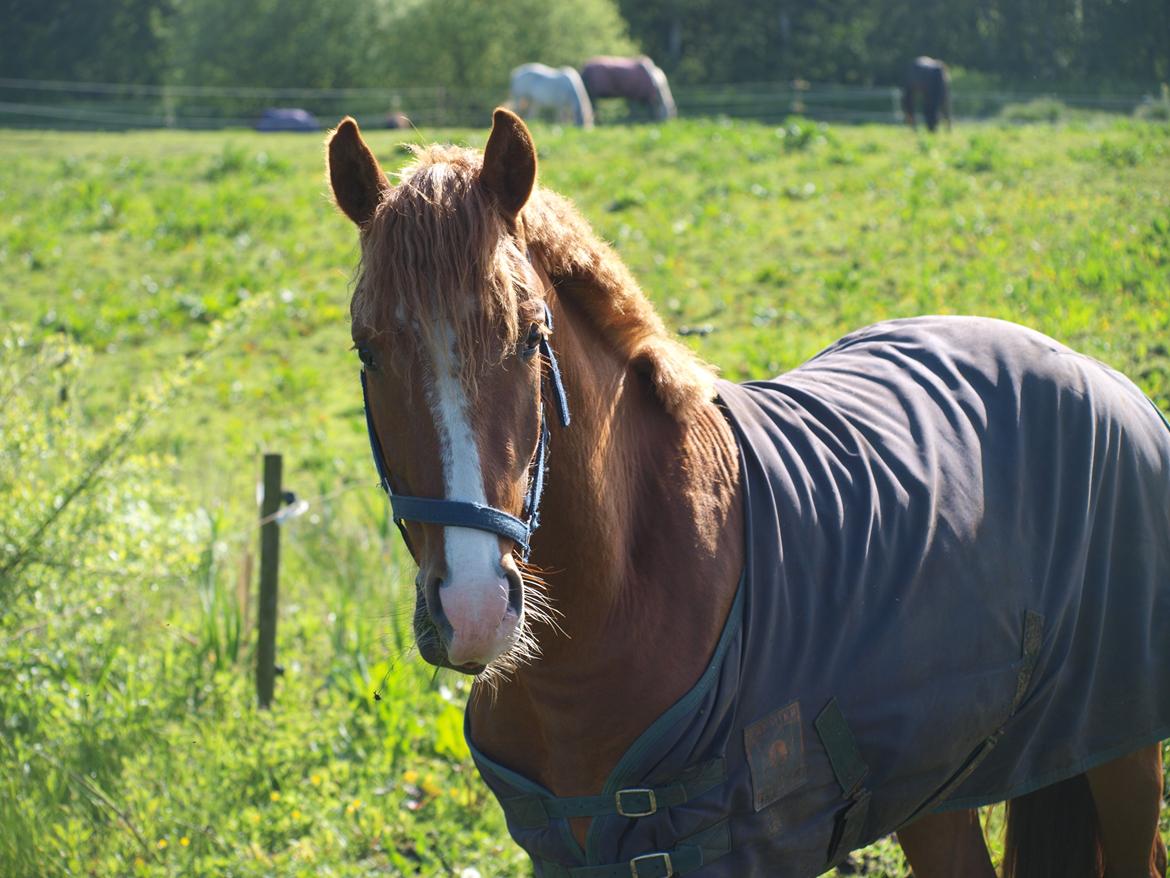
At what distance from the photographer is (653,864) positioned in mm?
2195

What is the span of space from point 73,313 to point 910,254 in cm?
818

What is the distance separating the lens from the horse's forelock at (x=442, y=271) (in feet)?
6.40

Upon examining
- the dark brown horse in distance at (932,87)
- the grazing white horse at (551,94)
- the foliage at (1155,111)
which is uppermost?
the grazing white horse at (551,94)

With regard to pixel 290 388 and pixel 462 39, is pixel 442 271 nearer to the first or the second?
pixel 290 388

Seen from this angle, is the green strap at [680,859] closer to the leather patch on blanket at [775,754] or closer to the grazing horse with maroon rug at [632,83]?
the leather patch on blanket at [775,754]

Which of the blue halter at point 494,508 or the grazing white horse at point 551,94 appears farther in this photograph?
the grazing white horse at point 551,94

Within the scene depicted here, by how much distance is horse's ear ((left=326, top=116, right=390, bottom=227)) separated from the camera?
214cm

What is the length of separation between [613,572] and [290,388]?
791 centimetres

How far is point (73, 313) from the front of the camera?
35.6ft

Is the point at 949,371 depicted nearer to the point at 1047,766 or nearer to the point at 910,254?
the point at 1047,766

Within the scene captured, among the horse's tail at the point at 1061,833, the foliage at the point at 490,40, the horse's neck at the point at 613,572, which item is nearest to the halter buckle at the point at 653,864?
the horse's neck at the point at 613,572

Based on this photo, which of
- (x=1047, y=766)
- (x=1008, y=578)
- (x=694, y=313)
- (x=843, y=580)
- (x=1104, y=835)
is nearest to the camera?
(x=843, y=580)

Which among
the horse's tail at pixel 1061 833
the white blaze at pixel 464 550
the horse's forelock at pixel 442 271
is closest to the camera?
the white blaze at pixel 464 550

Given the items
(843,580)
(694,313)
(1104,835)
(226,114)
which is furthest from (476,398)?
(226,114)
